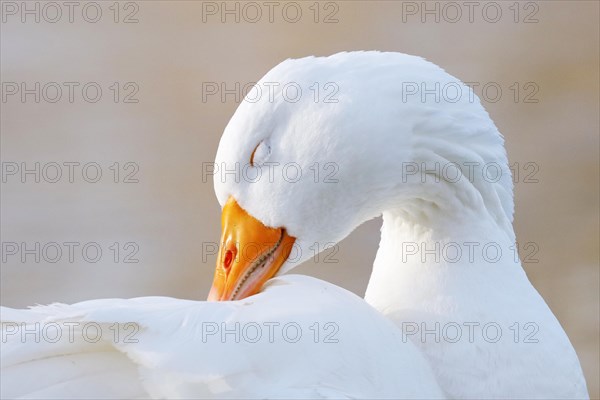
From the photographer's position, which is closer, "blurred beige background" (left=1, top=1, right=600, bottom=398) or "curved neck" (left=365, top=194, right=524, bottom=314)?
"curved neck" (left=365, top=194, right=524, bottom=314)

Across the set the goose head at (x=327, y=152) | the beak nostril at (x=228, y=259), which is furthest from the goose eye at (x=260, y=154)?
the beak nostril at (x=228, y=259)

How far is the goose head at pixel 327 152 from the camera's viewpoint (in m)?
2.14

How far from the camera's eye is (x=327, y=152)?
2150mm

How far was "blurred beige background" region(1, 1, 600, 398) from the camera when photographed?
16.6 feet

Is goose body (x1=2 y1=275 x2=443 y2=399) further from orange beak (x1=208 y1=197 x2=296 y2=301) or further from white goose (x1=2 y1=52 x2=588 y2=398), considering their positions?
orange beak (x1=208 y1=197 x2=296 y2=301)

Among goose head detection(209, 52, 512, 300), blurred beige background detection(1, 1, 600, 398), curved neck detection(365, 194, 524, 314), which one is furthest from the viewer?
blurred beige background detection(1, 1, 600, 398)

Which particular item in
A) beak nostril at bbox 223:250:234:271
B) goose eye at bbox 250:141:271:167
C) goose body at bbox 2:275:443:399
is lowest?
goose body at bbox 2:275:443:399

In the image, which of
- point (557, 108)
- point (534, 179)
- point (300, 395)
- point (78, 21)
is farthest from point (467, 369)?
point (78, 21)

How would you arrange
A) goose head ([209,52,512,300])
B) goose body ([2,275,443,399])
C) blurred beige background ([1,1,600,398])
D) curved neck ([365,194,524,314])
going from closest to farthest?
goose body ([2,275,443,399])
goose head ([209,52,512,300])
curved neck ([365,194,524,314])
blurred beige background ([1,1,600,398])

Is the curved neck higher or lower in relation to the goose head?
lower

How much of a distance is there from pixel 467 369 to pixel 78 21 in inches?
207

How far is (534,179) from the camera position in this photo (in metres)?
5.68

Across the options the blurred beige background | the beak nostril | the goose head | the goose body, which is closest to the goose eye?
the goose head

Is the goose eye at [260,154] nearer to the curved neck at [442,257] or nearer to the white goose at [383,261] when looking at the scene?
the white goose at [383,261]
